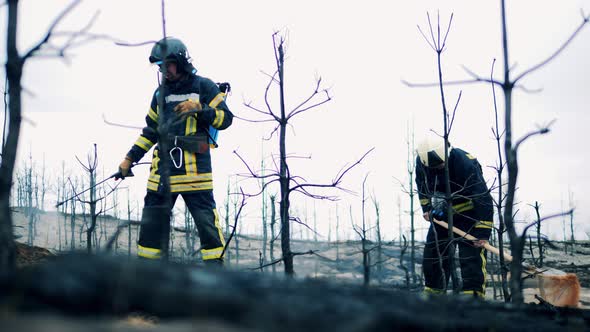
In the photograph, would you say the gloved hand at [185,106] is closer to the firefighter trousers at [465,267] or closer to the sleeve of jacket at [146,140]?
the sleeve of jacket at [146,140]

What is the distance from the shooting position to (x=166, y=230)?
9.83 ft

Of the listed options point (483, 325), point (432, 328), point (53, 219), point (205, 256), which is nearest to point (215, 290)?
point (432, 328)

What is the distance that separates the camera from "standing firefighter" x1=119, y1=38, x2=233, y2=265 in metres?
4.32

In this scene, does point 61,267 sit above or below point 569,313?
above

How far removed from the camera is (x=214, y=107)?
15.1 feet

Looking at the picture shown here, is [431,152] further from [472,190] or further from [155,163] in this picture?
[155,163]

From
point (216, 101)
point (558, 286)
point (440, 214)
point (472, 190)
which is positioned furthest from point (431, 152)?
point (216, 101)

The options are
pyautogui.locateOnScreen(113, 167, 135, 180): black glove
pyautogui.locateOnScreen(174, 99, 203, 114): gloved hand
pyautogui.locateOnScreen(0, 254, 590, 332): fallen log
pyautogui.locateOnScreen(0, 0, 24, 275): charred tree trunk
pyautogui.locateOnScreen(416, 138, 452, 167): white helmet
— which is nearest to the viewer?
pyautogui.locateOnScreen(0, 254, 590, 332): fallen log

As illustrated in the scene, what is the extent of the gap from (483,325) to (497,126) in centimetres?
382

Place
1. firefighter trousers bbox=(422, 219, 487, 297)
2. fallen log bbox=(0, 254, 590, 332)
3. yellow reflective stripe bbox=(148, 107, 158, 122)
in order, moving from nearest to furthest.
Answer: fallen log bbox=(0, 254, 590, 332) → yellow reflective stripe bbox=(148, 107, 158, 122) → firefighter trousers bbox=(422, 219, 487, 297)

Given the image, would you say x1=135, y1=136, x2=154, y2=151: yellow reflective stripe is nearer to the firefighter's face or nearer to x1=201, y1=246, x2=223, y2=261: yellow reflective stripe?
the firefighter's face

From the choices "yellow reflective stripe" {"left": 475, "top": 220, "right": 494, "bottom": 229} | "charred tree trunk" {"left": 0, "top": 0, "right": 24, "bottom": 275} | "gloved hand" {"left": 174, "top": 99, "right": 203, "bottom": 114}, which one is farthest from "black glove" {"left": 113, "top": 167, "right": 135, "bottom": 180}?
"yellow reflective stripe" {"left": 475, "top": 220, "right": 494, "bottom": 229}

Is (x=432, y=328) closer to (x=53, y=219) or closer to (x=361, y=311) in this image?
(x=361, y=311)

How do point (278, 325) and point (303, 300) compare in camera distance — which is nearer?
point (278, 325)
